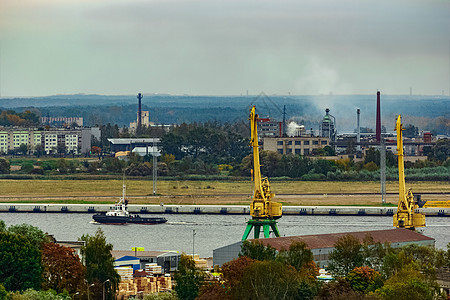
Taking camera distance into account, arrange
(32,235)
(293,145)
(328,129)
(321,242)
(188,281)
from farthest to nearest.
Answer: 1. (328,129)
2. (293,145)
3. (321,242)
4. (32,235)
5. (188,281)

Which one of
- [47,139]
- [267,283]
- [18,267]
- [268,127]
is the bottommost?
[267,283]

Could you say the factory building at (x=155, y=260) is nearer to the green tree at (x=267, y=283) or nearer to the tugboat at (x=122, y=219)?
the green tree at (x=267, y=283)

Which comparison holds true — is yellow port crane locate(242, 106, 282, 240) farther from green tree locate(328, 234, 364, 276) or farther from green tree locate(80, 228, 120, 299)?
green tree locate(80, 228, 120, 299)

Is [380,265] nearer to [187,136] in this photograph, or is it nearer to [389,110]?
[187,136]

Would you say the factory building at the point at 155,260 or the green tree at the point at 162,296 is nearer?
the green tree at the point at 162,296

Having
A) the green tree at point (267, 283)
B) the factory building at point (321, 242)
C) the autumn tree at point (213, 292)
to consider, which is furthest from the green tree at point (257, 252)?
the green tree at point (267, 283)

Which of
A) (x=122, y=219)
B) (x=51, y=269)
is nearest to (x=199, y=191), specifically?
(x=122, y=219)

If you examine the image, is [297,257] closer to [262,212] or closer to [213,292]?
[213,292]
